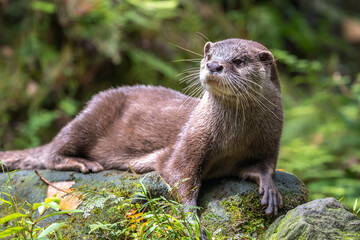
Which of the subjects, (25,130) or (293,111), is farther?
(293,111)

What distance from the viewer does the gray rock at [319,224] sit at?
2271 mm

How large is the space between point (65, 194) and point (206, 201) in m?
0.97

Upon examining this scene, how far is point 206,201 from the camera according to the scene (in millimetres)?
3010

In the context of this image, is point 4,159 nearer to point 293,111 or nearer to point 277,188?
point 277,188

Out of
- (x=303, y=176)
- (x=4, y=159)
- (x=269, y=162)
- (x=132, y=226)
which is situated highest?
(x=269, y=162)

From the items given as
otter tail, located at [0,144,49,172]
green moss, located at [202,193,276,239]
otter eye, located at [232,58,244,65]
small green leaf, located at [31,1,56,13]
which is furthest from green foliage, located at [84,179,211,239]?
small green leaf, located at [31,1,56,13]

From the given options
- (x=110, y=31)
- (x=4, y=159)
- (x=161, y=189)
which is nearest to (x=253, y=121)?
(x=161, y=189)

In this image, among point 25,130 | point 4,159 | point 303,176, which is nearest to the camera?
point 4,159

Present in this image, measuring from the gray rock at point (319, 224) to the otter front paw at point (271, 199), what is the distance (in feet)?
0.73

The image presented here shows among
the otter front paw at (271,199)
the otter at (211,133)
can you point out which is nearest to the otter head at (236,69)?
the otter at (211,133)

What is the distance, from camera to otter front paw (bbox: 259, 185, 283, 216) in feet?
9.25

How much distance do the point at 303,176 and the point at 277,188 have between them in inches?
103

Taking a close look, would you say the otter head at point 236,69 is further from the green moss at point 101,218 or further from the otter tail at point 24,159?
the otter tail at point 24,159

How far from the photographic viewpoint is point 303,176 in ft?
18.1
